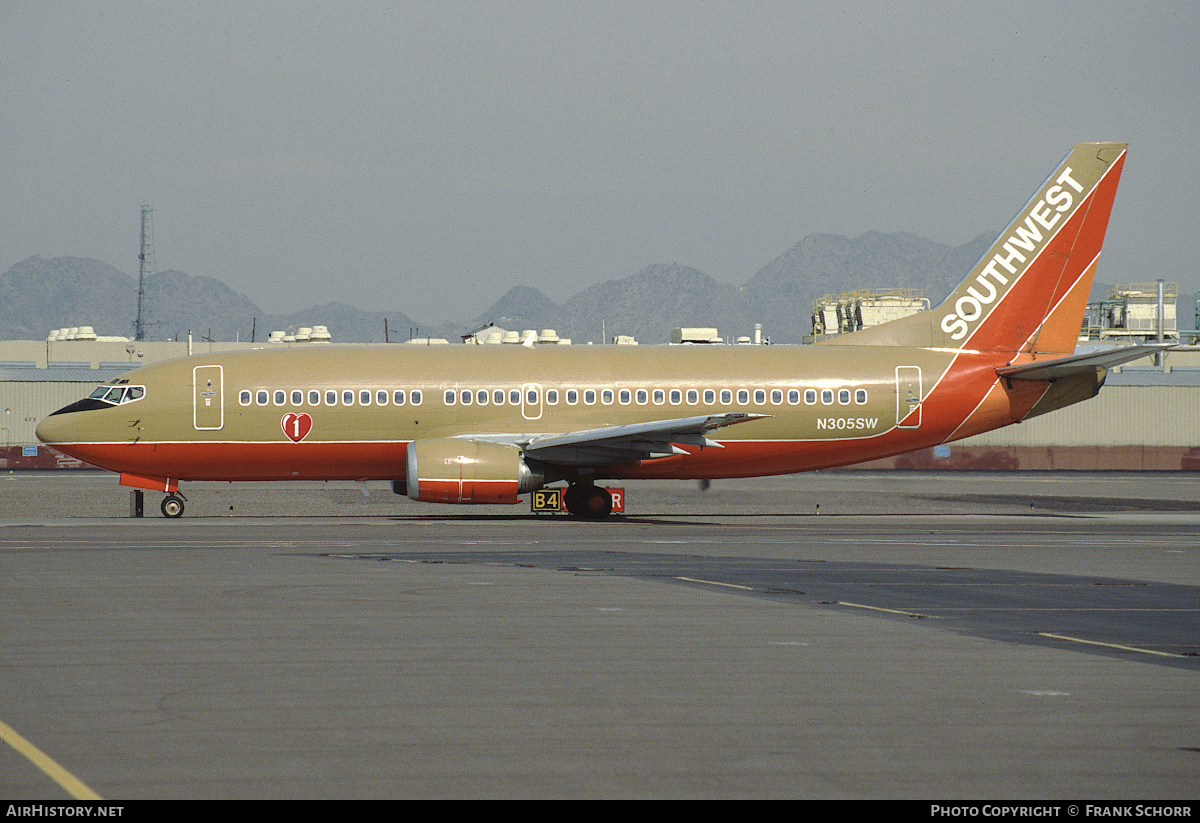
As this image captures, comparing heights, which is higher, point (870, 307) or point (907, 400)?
point (870, 307)

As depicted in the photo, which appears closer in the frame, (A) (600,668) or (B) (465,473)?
(A) (600,668)

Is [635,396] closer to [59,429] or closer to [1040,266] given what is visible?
[1040,266]

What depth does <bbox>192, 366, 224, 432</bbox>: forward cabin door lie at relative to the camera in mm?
34719

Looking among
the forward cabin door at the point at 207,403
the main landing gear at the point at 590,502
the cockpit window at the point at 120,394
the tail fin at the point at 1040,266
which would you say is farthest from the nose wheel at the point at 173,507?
the tail fin at the point at 1040,266

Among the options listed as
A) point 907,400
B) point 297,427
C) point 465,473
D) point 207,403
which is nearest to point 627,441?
point 465,473

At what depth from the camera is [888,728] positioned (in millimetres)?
9320

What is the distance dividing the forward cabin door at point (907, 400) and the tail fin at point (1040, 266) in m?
1.91

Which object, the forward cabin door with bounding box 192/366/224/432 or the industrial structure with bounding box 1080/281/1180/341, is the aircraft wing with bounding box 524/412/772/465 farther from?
the industrial structure with bounding box 1080/281/1180/341

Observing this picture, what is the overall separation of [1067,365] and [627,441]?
1284 centimetres

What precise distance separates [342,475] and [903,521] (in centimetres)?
1586

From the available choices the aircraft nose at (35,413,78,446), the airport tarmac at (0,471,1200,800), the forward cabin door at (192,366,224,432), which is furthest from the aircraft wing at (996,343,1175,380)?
the aircraft nose at (35,413,78,446)

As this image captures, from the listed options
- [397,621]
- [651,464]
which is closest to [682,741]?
[397,621]

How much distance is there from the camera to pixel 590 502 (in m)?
35.3

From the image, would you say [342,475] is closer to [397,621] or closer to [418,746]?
[397,621]
